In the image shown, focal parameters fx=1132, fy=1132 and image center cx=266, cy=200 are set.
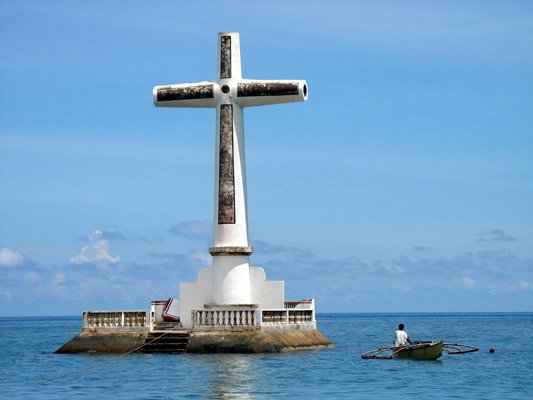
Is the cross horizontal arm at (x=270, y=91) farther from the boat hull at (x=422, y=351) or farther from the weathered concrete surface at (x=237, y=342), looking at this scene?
the boat hull at (x=422, y=351)

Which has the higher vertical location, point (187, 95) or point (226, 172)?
point (187, 95)

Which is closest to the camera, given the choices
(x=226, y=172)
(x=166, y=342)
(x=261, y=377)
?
(x=261, y=377)

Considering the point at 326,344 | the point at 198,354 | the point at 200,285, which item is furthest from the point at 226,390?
the point at 326,344

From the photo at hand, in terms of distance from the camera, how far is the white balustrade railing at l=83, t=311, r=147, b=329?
53.0 meters

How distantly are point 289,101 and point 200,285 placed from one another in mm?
9918

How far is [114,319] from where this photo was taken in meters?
53.4

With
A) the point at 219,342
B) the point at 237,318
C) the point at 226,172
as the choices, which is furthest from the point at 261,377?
the point at 226,172

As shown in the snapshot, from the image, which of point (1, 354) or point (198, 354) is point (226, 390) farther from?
point (1, 354)

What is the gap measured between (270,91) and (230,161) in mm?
3790

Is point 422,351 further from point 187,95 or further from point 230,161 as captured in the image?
point 187,95

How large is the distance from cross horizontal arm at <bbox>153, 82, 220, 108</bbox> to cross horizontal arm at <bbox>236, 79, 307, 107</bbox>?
1.28 m

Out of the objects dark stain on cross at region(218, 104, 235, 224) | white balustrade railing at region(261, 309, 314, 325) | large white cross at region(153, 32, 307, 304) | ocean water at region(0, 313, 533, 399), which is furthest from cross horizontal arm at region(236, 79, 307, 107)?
ocean water at region(0, 313, 533, 399)

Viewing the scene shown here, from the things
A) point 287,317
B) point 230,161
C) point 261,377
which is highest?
point 230,161

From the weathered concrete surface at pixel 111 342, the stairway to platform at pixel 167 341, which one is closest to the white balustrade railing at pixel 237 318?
the stairway to platform at pixel 167 341
